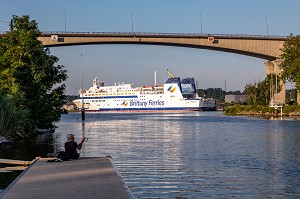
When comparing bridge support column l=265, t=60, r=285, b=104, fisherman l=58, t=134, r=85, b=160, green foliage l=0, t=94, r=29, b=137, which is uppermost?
bridge support column l=265, t=60, r=285, b=104

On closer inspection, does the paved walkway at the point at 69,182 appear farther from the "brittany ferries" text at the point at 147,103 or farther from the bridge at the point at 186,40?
the "brittany ferries" text at the point at 147,103

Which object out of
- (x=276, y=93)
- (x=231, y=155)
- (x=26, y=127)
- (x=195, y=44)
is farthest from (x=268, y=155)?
(x=276, y=93)

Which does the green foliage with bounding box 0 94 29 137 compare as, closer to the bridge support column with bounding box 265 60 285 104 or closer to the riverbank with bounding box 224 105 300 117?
the riverbank with bounding box 224 105 300 117

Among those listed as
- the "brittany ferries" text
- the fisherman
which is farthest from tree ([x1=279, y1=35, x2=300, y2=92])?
the "brittany ferries" text

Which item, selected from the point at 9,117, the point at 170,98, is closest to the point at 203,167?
the point at 9,117

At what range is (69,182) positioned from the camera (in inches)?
635

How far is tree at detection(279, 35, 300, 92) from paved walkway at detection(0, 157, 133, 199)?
78197 mm

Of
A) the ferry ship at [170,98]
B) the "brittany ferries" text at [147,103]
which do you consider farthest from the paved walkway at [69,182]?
the "brittany ferries" text at [147,103]

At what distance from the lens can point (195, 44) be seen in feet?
368

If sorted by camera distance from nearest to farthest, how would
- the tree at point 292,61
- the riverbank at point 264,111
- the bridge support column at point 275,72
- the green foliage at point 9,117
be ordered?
the green foliage at point 9,117, the tree at point 292,61, the riverbank at point 264,111, the bridge support column at point 275,72

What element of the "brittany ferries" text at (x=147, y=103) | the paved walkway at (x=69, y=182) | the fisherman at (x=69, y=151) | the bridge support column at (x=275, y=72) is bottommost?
the paved walkway at (x=69, y=182)

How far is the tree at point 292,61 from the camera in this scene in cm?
9506

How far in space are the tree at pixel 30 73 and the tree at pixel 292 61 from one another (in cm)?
5114

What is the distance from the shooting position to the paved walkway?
14102mm
